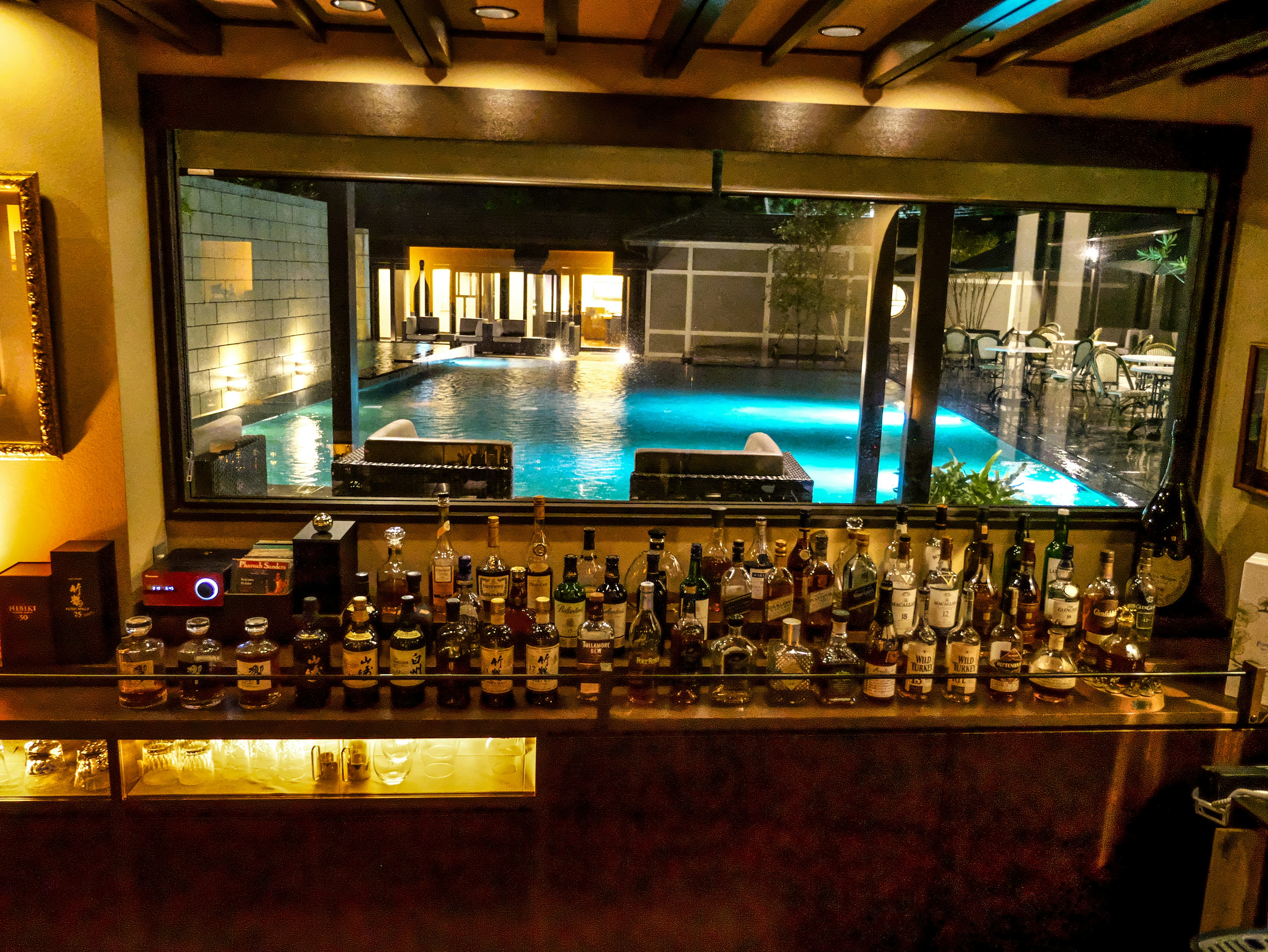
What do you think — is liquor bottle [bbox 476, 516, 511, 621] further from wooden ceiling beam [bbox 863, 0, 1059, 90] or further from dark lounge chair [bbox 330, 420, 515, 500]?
wooden ceiling beam [bbox 863, 0, 1059, 90]

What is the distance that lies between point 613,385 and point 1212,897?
1082 cm

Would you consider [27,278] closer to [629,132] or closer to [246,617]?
[246,617]

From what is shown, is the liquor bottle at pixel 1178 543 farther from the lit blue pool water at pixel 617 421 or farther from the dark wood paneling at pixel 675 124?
the dark wood paneling at pixel 675 124

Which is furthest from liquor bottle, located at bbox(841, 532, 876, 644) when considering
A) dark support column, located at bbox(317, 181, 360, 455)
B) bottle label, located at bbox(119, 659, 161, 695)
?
dark support column, located at bbox(317, 181, 360, 455)

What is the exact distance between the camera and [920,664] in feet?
7.08

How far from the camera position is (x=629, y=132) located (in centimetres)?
242

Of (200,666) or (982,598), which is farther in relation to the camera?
(982,598)

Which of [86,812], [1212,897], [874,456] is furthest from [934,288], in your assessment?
[86,812]

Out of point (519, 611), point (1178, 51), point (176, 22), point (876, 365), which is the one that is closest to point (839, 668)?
point (519, 611)

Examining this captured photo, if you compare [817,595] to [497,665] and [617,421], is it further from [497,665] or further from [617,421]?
[617,421]

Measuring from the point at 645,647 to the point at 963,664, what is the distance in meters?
0.76

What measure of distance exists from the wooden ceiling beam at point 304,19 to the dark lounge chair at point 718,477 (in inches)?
60.3

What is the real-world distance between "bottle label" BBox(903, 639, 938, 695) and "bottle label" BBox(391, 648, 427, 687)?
1.14 metres

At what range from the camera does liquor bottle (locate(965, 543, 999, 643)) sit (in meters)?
2.46
